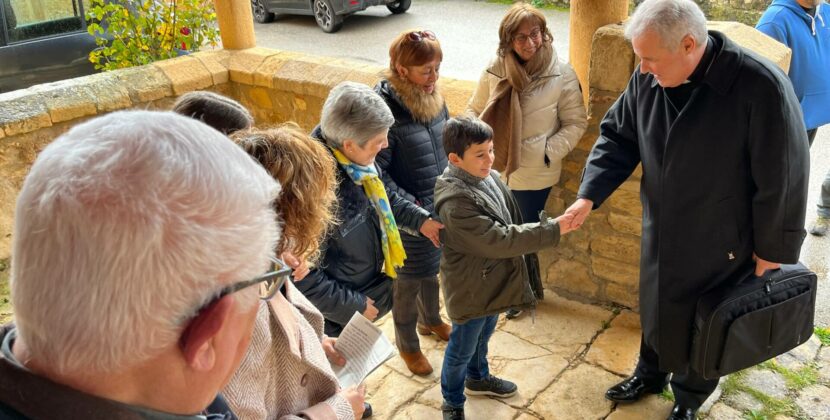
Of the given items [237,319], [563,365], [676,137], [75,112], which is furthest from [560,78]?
[75,112]

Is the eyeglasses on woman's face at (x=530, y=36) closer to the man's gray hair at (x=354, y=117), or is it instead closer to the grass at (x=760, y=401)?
the man's gray hair at (x=354, y=117)

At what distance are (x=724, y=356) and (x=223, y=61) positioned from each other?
12.8 ft

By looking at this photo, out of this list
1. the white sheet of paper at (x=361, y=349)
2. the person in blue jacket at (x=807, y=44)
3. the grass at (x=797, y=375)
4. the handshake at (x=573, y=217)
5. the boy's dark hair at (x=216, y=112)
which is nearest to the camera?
the white sheet of paper at (x=361, y=349)

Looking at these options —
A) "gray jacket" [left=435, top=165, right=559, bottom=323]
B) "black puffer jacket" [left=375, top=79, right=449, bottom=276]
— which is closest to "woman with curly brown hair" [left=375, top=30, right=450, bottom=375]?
"black puffer jacket" [left=375, top=79, right=449, bottom=276]

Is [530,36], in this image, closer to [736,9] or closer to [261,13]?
[736,9]

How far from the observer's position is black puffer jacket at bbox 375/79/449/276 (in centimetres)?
308

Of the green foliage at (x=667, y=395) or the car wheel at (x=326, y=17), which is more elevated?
the car wheel at (x=326, y=17)

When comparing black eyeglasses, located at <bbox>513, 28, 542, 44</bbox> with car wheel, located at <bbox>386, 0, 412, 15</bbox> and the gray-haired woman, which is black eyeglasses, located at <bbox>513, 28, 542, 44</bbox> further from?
car wheel, located at <bbox>386, 0, 412, 15</bbox>

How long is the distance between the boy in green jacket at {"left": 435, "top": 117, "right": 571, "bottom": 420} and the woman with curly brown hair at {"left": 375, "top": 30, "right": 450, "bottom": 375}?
0.21 meters

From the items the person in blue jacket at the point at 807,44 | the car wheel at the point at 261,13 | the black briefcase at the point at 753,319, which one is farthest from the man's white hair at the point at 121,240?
the car wheel at the point at 261,13

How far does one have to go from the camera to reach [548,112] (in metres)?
3.36

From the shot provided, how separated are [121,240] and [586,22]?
10.1 feet

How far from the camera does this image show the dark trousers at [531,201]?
→ 142 inches

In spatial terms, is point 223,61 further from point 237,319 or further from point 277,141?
point 237,319
